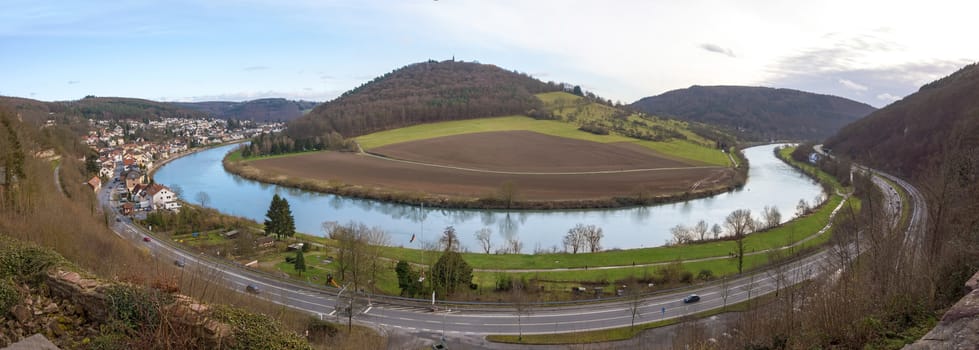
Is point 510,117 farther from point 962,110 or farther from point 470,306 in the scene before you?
point 470,306

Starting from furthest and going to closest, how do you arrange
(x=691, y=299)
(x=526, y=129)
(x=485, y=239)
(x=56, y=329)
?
1. (x=526, y=129)
2. (x=485, y=239)
3. (x=691, y=299)
4. (x=56, y=329)

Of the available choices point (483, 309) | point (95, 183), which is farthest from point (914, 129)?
point (95, 183)

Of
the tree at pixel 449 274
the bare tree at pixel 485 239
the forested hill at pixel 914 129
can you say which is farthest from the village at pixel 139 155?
the forested hill at pixel 914 129

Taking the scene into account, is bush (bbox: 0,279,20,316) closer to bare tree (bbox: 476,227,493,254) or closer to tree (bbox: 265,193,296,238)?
tree (bbox: 265,193,296,238)

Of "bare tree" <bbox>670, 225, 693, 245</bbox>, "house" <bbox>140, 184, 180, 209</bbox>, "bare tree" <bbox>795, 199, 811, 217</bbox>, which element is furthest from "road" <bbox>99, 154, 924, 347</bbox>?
"house" <bbox>140, 184, 180, 209</bbox>

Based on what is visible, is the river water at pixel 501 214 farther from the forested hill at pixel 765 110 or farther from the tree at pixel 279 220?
the forested hill at pixel 765 110

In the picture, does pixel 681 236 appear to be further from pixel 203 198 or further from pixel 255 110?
pixel 255 110

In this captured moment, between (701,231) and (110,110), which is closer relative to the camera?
(701,231)

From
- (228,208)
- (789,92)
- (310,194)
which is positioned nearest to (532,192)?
(310,194)
